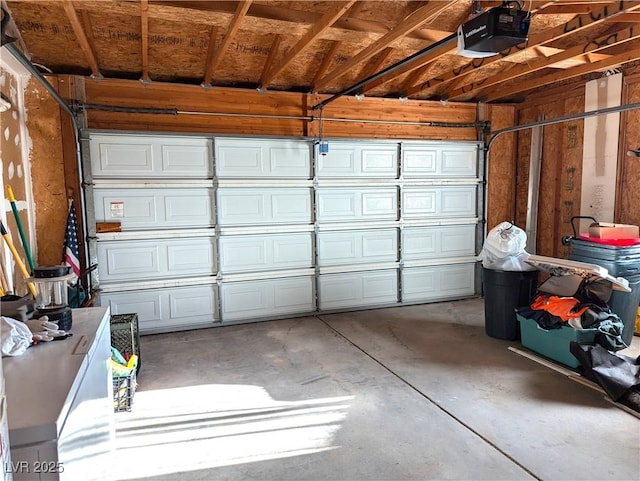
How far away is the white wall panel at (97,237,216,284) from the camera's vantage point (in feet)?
15.6

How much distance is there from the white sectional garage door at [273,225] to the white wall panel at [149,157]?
1cm

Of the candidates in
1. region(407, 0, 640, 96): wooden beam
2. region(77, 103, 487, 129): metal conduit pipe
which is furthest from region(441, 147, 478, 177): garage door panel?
region(407, 0, 640, 96): wooden beam

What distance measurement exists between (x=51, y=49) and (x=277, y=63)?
7.62ft

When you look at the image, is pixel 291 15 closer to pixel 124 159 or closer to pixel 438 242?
pixel 124 159

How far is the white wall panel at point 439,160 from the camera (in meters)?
5.91

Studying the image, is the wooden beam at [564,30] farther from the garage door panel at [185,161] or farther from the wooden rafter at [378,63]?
the garage door panel at [185,161]

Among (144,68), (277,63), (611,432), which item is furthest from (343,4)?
(611,432)

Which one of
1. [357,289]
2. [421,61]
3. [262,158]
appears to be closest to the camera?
[421,61]

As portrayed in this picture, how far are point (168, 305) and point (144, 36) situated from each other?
9.49 feet

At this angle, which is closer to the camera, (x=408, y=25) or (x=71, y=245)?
(x=408, y=25)

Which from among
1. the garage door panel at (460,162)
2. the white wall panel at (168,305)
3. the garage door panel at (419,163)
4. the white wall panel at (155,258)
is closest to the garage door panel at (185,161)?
the white wall panel at (155,258)

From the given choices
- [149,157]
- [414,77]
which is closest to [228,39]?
[149,157]

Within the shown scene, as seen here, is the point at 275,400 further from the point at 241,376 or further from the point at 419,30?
the point at 419,30

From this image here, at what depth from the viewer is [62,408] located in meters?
1.25
